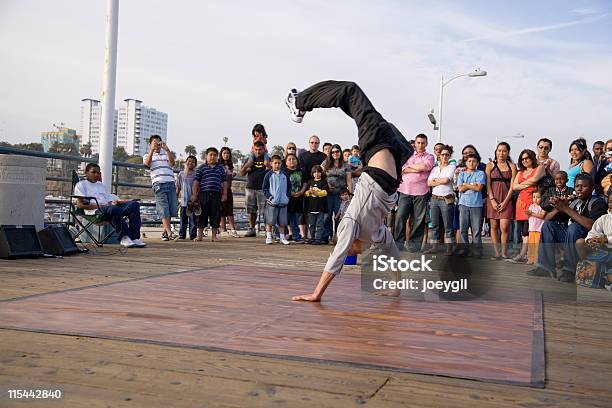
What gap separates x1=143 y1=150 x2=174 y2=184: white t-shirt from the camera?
1079cm

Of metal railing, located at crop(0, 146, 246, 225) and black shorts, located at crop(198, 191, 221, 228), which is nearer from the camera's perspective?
metal railing, located at crop(0, 146, 246, 225)

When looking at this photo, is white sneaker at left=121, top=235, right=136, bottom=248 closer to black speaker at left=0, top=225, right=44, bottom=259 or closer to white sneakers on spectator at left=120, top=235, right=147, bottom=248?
white sneakers on spectator at left=120, top=235, right=147, bottom=248

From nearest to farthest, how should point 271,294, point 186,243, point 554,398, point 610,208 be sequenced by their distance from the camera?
point 554,398
point 271,294
point 610,208
point 186,243

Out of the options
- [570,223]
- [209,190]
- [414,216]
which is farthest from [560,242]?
[209,190]

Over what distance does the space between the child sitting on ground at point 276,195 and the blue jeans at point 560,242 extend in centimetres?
501

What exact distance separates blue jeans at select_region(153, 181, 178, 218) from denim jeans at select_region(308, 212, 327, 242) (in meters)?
2.48

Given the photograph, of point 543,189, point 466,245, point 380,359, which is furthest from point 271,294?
point 466,245

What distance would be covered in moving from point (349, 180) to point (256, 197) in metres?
1.89

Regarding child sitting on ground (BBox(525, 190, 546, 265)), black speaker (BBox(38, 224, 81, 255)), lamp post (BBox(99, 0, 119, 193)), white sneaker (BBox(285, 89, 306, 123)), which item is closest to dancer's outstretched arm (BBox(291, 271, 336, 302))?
white sneaker (BBox(285, 89, 306, 123))

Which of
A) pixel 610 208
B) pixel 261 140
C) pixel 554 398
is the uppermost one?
pixel 261 140

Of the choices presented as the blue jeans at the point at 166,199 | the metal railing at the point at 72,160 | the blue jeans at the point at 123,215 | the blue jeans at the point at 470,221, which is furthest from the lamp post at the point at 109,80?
the blue jeans at the point at 470,221

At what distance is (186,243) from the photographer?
10531mm

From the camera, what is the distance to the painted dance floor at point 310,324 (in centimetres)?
325

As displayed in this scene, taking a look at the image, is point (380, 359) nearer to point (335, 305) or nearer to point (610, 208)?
point (335, 305)
